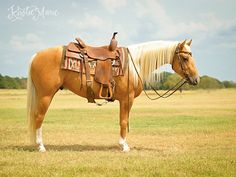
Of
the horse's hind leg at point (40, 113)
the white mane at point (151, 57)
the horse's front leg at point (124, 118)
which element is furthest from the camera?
the white mane at point (151, 57)

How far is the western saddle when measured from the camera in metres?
8.47

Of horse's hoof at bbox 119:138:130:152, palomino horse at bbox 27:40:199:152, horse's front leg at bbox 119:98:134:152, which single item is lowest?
horse's hoof at bbox 119:138:130:152

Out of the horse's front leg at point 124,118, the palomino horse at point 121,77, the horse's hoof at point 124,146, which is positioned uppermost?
the palomino horse at point 121,77

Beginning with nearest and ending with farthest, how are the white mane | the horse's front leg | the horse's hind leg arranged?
the horse's hind leg → the horse's front leg → the white mane

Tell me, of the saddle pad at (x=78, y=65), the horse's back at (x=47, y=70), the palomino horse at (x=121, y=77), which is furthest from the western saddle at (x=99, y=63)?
the horse's back at (x=47, y=70)

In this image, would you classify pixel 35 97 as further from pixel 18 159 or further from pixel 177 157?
pixel 177 157

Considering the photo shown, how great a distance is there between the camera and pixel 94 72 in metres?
8.52

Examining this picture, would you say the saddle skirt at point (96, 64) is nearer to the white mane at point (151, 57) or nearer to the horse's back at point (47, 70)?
the horse's back at point (47, 70)

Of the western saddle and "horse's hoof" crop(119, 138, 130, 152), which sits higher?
the western saddle

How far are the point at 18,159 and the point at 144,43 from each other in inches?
164

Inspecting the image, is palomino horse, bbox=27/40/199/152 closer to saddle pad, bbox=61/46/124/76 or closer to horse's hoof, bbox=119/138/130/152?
horse's hoof, bbox=119/138/130/152

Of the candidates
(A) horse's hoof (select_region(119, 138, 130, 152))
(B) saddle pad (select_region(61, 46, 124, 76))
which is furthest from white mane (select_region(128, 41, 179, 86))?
(A) horse's hoof (select_region(119, 138, 130, 152))

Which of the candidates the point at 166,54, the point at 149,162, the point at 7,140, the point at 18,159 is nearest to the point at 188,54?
the point at 166,54

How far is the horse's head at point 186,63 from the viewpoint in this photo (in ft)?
27.8
